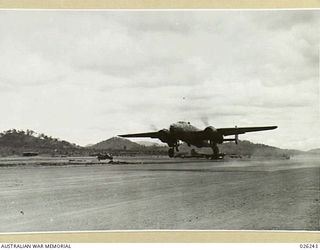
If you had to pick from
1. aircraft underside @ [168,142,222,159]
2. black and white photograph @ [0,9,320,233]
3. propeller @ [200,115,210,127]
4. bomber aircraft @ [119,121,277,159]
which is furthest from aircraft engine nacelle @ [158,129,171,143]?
aircraft underside @ [168,142,222,159]

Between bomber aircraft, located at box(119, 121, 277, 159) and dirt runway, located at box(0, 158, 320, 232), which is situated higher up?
bomber aircraft, located at box(119, 121, 277, 159)

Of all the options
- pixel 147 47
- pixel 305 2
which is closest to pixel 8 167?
pixel 147 47

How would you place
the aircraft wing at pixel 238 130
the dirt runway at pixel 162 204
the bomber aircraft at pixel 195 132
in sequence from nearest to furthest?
the dirt runway at pixel 162 204, the aircraft wing at pixel 238 130, the bomber aircraft at pixel 195 132

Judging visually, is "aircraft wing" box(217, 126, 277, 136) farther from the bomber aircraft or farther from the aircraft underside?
the aircraft underside

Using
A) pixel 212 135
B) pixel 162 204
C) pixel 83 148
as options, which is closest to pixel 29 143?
pixel 83 148

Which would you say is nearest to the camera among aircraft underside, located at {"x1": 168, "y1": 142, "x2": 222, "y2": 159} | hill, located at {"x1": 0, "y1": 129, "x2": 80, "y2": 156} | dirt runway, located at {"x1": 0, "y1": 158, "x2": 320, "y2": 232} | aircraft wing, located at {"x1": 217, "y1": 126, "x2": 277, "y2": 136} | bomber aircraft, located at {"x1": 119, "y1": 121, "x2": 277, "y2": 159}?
dirt runway, located at {"x1": 0, "y1": 158, "x2": 320, "y2": 232}

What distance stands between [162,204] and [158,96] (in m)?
0.83

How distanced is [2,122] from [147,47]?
3.93ft

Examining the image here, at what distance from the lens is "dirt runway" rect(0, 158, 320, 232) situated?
3.23 metres

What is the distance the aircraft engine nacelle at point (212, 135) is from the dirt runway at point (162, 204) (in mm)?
450

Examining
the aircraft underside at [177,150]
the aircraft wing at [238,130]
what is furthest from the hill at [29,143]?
the aircraft wing at [238,130]

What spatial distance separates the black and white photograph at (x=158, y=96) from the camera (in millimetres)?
3289

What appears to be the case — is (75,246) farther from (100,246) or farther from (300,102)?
(300,102)

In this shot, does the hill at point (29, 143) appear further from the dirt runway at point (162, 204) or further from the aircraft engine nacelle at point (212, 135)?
the aircraft engine nacelle at point (212, 135)
